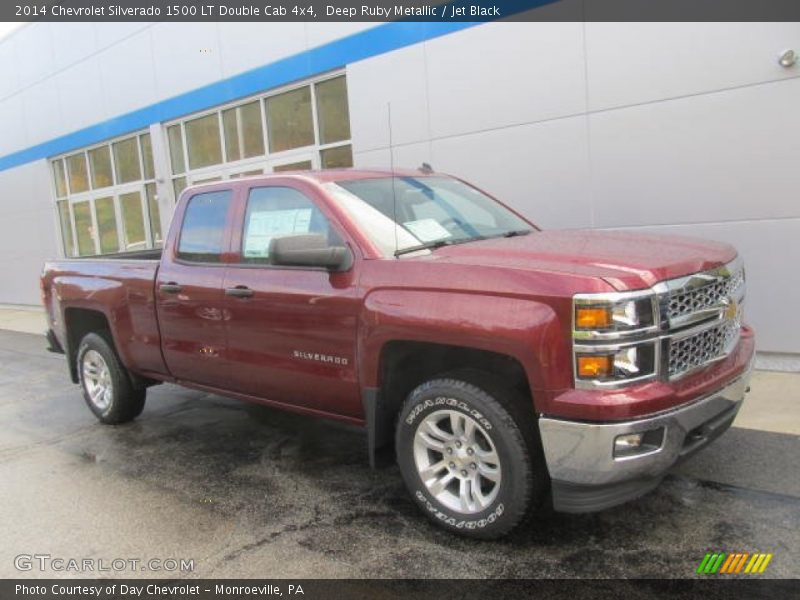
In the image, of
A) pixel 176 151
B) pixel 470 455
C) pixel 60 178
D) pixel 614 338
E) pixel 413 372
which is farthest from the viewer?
pixel 60 178

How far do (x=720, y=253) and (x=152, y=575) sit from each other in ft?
10.7

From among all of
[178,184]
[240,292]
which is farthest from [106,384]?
[178,184]

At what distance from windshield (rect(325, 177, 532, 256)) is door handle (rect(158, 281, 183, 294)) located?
1.43 metres

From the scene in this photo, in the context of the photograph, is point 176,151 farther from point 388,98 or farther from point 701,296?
point 701,296

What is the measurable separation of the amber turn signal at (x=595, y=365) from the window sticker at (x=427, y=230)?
129cm

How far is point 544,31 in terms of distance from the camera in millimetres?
7449

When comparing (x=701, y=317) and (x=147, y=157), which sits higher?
(x=147, y=157)

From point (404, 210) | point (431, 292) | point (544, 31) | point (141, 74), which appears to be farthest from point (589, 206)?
point (141, 74)

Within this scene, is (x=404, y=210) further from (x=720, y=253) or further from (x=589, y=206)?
(x=589, y=206)

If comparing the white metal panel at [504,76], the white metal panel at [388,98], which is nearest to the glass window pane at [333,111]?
the white metal panel at [388,98]

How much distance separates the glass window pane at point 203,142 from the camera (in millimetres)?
12555

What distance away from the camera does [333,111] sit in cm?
1028

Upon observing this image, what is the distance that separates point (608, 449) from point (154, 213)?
13253 millimetres

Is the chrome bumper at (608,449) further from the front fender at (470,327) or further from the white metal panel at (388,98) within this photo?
the white metal panel at (388,98)
